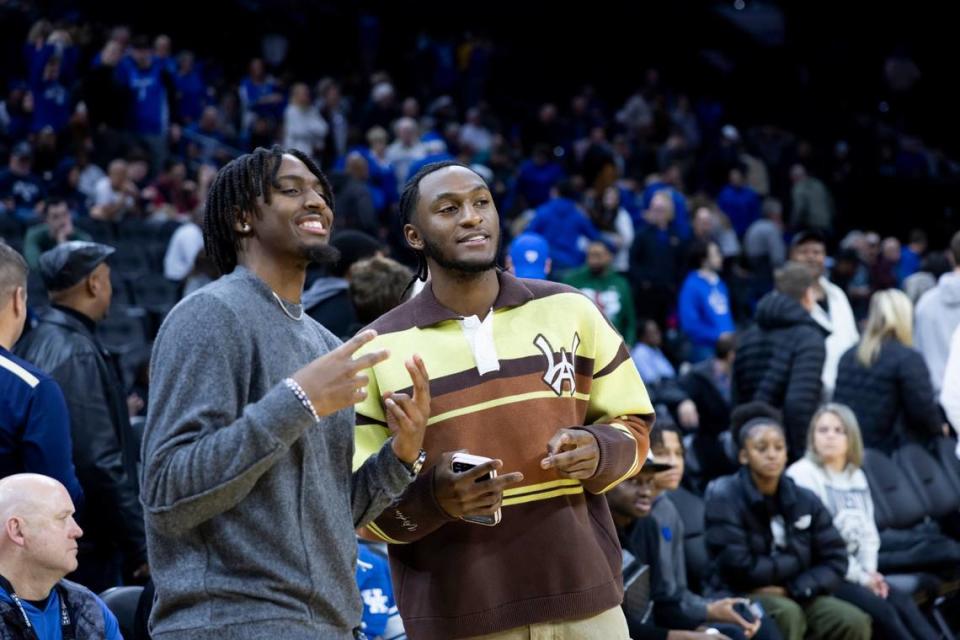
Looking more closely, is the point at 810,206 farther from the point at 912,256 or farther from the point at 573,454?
the point at 573,454

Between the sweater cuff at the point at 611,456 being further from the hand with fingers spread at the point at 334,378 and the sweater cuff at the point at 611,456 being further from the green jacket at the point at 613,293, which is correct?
the green jacket at the point at 613,293

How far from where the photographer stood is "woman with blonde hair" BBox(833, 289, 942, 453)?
7773 mm

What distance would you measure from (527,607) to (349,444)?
2.02ft

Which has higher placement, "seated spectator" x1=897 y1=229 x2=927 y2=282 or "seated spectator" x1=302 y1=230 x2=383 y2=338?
"seated spectator" x1=897 y1=229 x2=927 y2=282

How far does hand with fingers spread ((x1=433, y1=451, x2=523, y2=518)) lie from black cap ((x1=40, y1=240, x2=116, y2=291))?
2.52m

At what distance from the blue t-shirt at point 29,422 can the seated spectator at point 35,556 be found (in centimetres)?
52

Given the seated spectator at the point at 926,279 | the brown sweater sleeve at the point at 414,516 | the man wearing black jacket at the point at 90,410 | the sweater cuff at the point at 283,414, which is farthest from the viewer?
the seated spectator at the point at 926,279

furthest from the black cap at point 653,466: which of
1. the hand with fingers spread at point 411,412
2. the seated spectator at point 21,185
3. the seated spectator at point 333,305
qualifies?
the seated spectator at point 21,185

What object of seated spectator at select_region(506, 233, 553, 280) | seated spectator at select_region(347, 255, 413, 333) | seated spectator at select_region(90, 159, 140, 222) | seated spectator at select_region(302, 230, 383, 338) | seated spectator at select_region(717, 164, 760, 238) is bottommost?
seated spectator at select_region(347, 255, 413, 333)

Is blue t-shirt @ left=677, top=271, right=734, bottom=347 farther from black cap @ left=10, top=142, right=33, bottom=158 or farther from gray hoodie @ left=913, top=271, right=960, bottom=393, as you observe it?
black cap @ left=10, top=142, right=33, bottom=158

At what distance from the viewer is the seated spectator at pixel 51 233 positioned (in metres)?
10.4

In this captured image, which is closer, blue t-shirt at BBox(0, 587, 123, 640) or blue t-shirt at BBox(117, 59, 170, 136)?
blue t-shirt at BBox(0, 587, 123, 640)

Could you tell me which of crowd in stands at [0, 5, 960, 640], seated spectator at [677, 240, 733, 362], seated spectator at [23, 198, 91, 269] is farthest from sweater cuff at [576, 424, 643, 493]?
seated spectator at [677, 240, 733, 362]

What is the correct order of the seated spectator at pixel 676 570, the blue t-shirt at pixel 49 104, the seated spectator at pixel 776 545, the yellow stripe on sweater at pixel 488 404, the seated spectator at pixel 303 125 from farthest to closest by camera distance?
the seated spectator at pixel 303 125 → the blue t-shirt at pixel 49 104 → the seated spectator at pixel 776 545 → the seated spectator at pixel 676 570 → the yellow stripe on sweater at pixel 488 404
